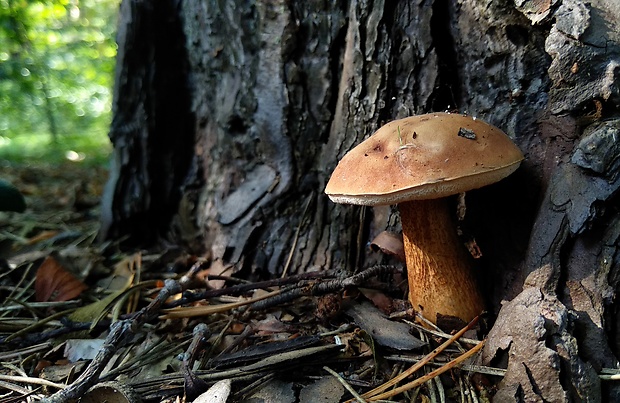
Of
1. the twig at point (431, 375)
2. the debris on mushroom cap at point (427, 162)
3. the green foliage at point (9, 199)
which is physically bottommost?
the twig at point (431, 375)

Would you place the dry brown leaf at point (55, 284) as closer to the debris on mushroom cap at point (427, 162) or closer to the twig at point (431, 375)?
the debris on mushroom cap at point (427, 162)

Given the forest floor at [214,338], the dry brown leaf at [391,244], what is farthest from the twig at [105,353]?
the dry brown leaf at [391,244]

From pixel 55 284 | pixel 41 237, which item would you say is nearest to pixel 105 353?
pixel 55 284

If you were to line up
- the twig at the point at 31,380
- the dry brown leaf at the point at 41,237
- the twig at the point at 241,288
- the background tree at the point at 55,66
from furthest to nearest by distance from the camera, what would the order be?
the background tree at the point at 55,66
the dry brown leaf at the point at 41,237
the twig at the point at 241,288
the twig at the point at 31,380

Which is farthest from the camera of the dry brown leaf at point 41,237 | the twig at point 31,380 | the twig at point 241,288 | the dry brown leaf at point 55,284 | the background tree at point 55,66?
the background tree at point 55,66

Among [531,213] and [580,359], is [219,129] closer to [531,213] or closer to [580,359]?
[531,213]

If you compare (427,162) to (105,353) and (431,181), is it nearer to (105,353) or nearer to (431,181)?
(431,181)
